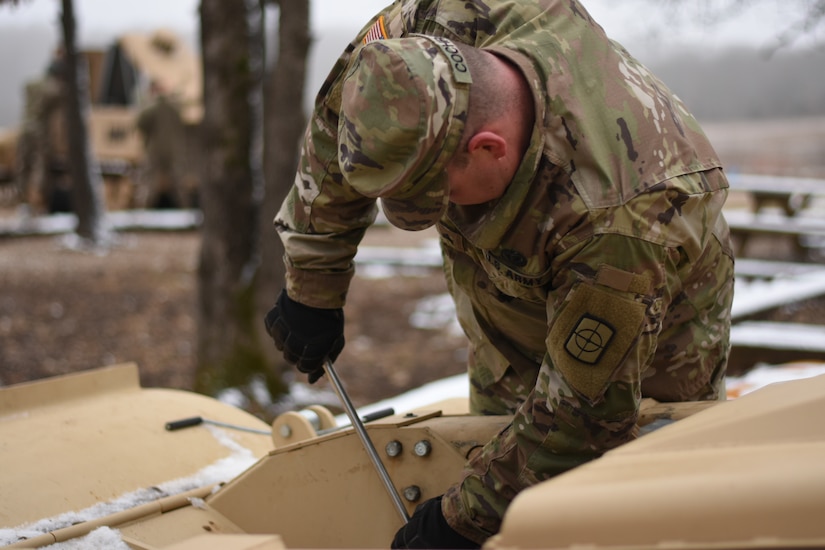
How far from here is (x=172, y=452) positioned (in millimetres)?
2256

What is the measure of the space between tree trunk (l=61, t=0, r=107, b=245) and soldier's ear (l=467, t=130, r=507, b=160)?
27.6 feet

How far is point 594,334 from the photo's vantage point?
153 cm

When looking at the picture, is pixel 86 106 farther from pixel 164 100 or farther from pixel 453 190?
pixel 453 190

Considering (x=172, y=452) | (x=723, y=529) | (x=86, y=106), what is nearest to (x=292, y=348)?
(x=172, y=452)

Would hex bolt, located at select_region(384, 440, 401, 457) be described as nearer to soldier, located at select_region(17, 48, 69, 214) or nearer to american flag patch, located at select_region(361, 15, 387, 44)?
american flag patch, located at select_region(361, 15, 387, 44)

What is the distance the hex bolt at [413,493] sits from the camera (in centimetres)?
188

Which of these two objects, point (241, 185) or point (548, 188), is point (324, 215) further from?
point (241, 185)

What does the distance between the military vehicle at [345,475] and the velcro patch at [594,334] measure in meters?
0.17

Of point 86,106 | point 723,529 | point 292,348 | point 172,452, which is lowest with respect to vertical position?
point 86,106

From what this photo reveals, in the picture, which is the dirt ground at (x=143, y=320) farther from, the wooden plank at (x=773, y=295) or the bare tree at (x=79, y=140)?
the wooden plank at (x=773, y=295)

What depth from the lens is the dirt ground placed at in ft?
19.5

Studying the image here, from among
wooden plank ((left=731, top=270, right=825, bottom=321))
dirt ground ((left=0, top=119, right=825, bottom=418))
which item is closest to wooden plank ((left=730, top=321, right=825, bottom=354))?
wooden plank ((left=731, top=270, right=825, bottom=321))

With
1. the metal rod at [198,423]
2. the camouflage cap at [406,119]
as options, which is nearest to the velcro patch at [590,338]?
the camouflage cap at [406,119]

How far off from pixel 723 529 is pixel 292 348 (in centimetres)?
134
